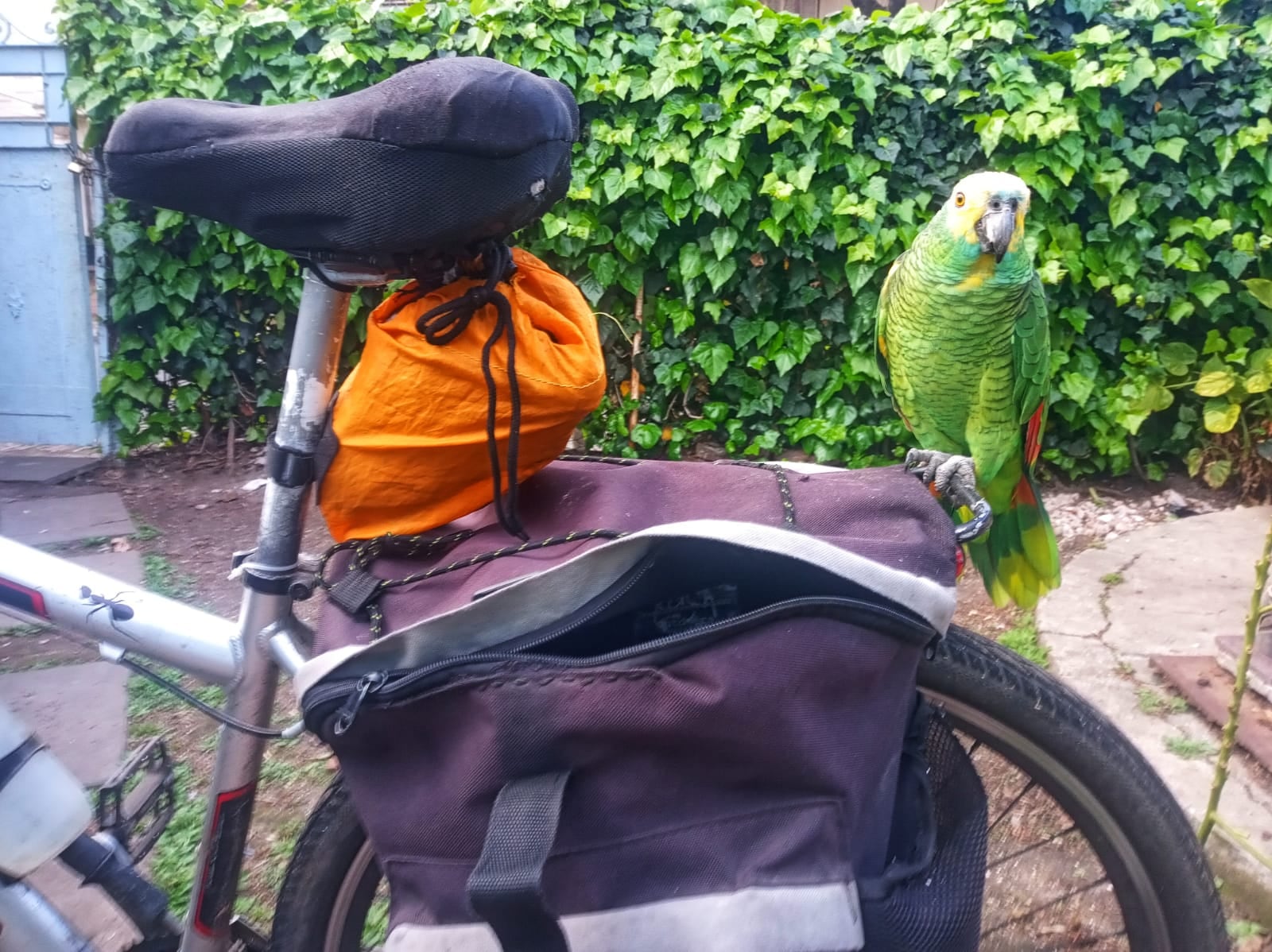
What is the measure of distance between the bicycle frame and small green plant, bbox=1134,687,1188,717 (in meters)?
1.99

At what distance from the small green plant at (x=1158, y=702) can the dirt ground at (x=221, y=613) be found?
41cm

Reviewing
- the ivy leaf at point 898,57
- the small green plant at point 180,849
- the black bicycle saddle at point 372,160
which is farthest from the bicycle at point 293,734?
the ivy leaf at point 898,57

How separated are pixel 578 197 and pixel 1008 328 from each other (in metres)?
1.69

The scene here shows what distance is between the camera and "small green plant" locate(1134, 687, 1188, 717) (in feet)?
6.96

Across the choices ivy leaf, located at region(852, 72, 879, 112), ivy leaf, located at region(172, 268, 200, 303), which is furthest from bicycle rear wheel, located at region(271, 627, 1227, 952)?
ivy leaf, located at region(172, 268, 200, 303)

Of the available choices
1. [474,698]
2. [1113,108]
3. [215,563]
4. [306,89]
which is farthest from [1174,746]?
[306,89]

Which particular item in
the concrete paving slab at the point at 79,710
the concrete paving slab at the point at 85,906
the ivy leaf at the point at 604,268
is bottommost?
the concrete paving slab at the point at 79,710

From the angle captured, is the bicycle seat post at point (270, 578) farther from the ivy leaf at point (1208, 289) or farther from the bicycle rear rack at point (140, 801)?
the ivy leaf at point (1208, 289)

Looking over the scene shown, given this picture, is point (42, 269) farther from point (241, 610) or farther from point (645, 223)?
point (241, 610)

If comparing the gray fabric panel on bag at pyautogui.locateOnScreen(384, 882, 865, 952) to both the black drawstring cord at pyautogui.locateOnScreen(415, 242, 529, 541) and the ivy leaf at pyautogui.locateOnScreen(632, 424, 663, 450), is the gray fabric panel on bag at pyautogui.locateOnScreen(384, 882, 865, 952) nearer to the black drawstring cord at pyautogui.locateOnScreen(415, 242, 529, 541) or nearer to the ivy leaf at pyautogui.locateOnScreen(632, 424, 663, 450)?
the black drawstring cord at pyautogui.locateOnScreen(415, 242, 529, 541)

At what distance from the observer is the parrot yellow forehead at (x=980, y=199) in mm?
2193

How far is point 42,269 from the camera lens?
387 cm

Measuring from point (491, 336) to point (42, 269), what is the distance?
3.93 m

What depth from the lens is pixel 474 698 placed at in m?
0.73
